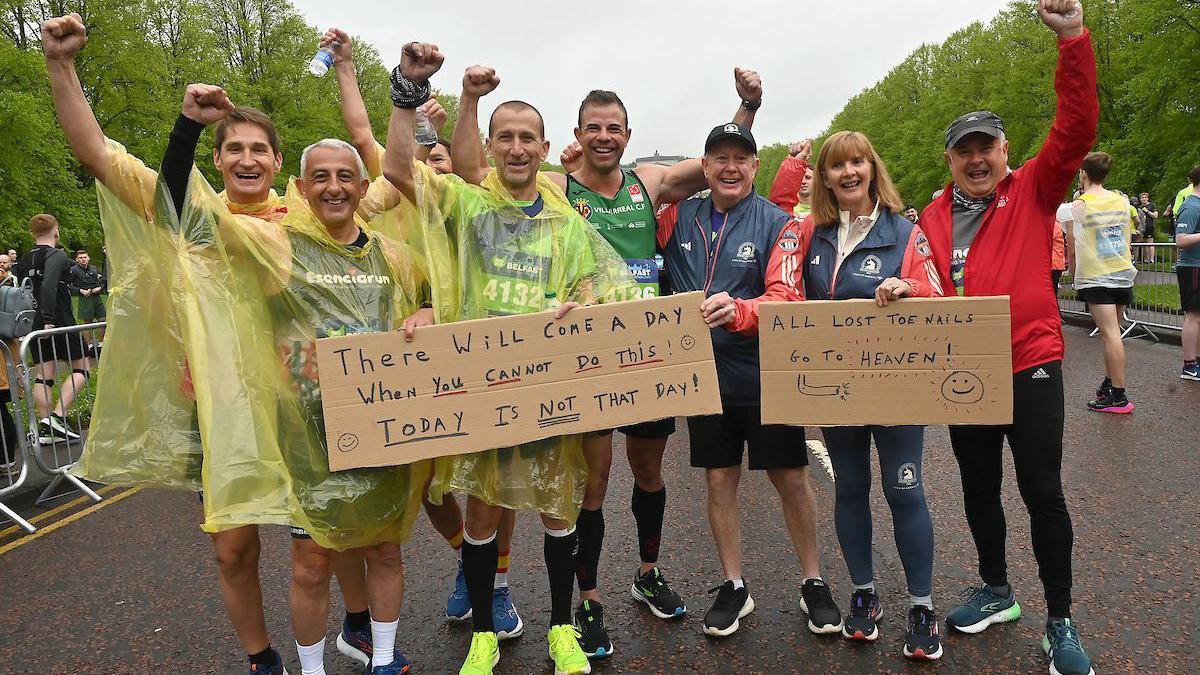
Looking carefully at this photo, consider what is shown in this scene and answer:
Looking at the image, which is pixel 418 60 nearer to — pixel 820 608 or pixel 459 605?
pixel 459 605

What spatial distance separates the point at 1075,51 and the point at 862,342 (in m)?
1.19

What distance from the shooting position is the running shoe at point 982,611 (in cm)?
296

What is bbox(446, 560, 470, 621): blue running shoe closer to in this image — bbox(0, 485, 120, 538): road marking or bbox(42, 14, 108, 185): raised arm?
bbox(42, 14, 108, 185): raised arm

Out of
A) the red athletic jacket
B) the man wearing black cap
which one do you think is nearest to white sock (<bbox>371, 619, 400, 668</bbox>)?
the man wearing black cap

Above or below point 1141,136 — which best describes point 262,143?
below

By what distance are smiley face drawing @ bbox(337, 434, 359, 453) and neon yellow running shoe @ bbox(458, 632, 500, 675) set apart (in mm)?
916

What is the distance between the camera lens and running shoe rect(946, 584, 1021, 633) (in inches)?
116

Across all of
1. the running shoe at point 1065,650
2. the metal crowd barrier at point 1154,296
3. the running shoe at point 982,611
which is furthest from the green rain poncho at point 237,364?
the metal crowd barrier at point 1154,296

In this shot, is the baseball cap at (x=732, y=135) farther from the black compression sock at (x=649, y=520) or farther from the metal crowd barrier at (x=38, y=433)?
the metal crowd barrier at (x=38, y=433)

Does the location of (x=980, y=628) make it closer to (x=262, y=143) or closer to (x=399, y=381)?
(x=399, y=381)

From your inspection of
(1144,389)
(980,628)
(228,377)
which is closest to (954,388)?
(980,628)

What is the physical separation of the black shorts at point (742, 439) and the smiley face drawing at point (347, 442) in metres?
1.32

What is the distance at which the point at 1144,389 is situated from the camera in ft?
23.5

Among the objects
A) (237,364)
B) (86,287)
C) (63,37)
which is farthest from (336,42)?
(86,287)
